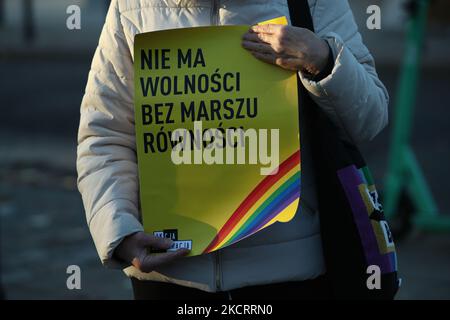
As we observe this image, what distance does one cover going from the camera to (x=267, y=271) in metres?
2.41

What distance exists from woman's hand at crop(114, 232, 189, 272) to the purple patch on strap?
1.42ft

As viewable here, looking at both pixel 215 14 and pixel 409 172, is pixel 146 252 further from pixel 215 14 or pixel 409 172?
pixel 409 172

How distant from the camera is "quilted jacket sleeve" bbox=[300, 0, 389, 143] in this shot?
89.0 inches

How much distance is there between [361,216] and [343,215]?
0.05 meters

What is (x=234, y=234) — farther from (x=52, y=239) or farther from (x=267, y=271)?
(x=52, y=239)

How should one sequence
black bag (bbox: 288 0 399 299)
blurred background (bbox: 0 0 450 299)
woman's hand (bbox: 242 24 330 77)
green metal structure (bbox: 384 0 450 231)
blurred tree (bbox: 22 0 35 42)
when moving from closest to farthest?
woman's hand (bbox: 242 24 330 77) → black bag (bbox: 288 0 399 299) → blurred background (bbox: 0 0 450 299) → green metal structure (bbox: 384 0 450 231) → blurred tree (bbox: 22 0 35 42)

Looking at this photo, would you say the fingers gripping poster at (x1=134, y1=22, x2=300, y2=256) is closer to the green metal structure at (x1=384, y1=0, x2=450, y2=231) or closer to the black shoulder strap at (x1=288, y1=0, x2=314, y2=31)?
the black shoulder strap at (x1=288, y1=0, x2=314, y2=31)

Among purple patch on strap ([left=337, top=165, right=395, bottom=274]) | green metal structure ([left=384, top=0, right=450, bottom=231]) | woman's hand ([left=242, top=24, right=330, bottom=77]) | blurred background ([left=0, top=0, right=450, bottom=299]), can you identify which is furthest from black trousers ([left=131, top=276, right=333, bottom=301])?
green metal structure ([left=384, top=0, right=450, bottom=231])

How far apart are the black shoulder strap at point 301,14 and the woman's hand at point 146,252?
63 centimetres

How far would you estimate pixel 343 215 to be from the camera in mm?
2385

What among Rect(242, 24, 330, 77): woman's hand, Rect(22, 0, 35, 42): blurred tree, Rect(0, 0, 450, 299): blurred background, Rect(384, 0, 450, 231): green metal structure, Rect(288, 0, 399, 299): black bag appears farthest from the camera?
Rect(22, 0, 35, 42): blurred tree

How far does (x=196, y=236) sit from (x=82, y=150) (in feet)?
1.29

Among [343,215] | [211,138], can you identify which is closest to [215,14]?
[211,138]

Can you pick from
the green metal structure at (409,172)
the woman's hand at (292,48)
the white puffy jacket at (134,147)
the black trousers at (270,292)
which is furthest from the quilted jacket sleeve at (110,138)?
the green metal structure at (409,172)
